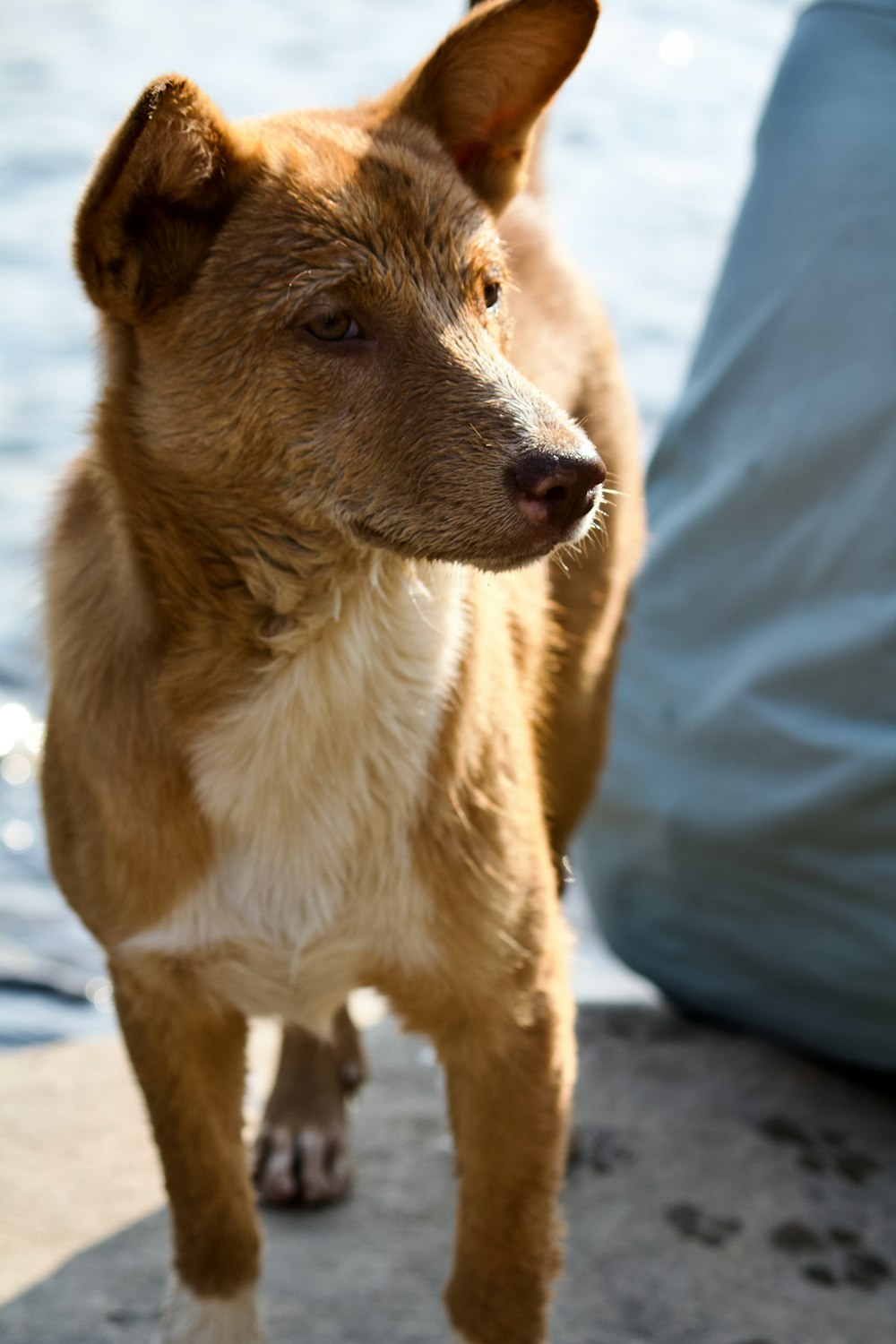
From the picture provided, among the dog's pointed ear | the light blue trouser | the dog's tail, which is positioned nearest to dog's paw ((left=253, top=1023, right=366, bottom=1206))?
the light blue trouser

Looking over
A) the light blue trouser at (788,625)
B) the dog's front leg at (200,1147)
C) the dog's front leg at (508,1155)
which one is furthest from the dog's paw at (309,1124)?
the light blue trouser at (788,625)

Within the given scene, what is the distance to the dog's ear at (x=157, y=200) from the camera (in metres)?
2.04

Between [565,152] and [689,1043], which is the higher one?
[565,152]

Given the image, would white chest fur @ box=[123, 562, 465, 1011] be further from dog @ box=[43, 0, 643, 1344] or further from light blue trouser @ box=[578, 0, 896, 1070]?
light blue trouser @ box=[578, 0, 896, 1070]

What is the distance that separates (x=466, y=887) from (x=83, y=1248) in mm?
1165

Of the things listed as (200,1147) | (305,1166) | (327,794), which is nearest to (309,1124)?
(305,1166)

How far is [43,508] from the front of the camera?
2.69 m

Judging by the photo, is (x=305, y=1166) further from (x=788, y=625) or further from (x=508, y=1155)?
(x=788, y=625)

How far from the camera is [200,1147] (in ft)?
8.39

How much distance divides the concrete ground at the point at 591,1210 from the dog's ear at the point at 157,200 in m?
1.69

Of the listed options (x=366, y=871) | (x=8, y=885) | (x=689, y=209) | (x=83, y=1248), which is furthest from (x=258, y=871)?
(x=689, y=209)

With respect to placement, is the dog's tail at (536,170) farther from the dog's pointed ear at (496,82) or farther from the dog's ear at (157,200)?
the dog's ear at (157,200)

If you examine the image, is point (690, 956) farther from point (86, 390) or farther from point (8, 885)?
point (86, 390)

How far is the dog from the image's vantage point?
2.17 metres
